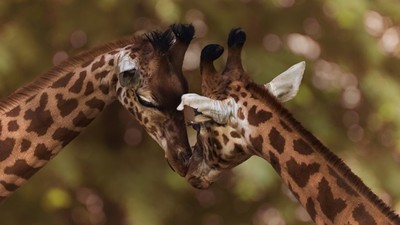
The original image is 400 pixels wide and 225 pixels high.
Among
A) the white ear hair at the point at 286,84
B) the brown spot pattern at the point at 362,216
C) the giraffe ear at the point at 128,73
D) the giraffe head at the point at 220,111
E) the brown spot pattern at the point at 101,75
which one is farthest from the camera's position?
the brown spot pattern at the point at 101,75

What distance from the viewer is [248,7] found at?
4.89 metres

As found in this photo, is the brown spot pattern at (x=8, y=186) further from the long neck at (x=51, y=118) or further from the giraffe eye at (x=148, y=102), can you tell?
the giraffe eye at (x=148, y=102)

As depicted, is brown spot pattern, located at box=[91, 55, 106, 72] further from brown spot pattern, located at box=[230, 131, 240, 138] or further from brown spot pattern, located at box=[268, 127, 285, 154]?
brown spot pattern, located at box=[268, 127, 285, 154]

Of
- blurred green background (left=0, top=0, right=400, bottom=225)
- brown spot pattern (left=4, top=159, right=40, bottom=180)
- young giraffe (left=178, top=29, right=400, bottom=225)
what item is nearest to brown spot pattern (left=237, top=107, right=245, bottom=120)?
young giraffe (left=178, top=29, right=400, bottom=225)

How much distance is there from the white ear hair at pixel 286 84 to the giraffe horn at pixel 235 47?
0.35ft

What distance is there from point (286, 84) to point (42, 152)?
→ 0.76 m

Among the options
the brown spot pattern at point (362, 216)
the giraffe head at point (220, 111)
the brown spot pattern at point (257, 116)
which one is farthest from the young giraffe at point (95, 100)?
the brown spot pattern at point (362, 216)

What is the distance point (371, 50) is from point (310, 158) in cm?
217

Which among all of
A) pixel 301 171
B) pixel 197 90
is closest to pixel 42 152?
pixel 301 171

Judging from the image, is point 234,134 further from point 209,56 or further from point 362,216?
point 362,216

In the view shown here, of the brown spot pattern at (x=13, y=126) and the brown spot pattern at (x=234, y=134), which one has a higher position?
the brown spot pattern at (x=234, y=134)

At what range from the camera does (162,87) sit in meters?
2.99

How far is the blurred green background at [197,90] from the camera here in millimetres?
4496

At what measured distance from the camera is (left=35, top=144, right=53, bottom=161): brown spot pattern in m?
3.08
